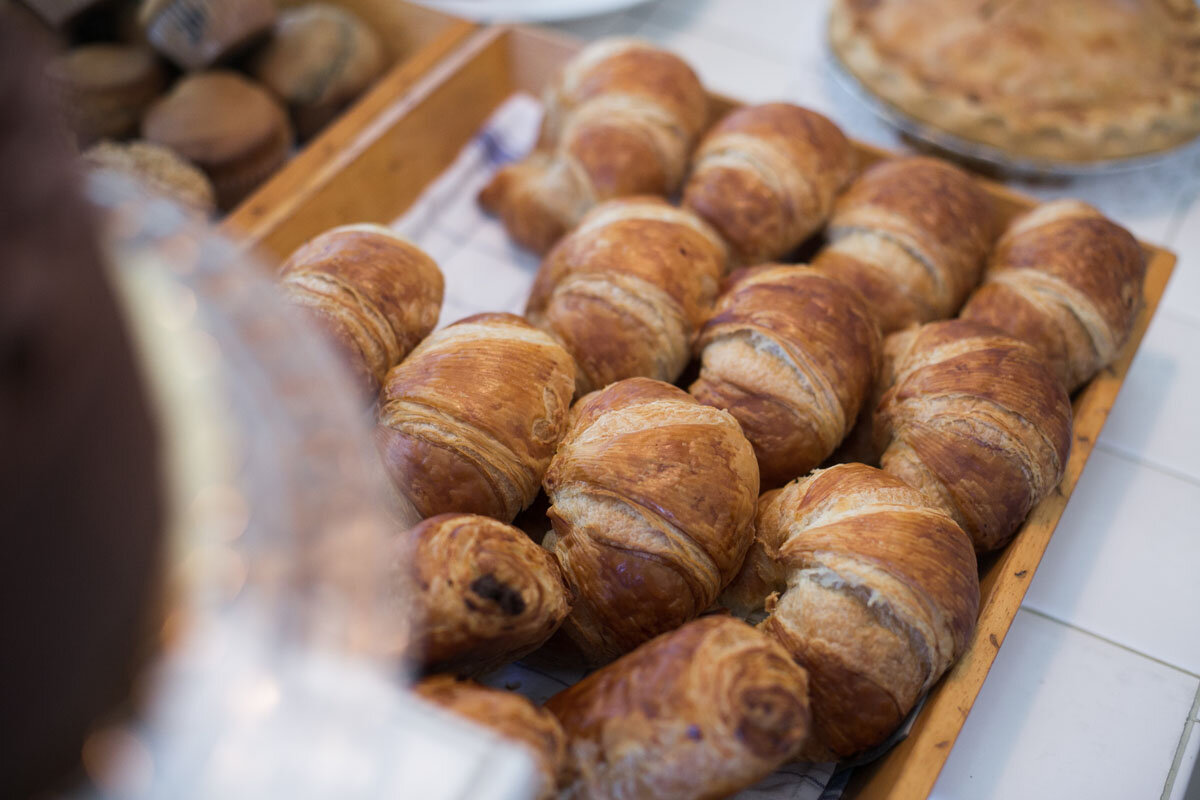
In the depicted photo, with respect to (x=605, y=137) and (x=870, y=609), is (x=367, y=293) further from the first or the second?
(x=870, y=609)

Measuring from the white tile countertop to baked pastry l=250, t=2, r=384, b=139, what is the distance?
134 centimetres

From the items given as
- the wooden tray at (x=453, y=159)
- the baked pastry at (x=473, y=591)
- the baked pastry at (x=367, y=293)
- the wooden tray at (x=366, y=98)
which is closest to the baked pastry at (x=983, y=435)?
the wooden tray at (x=453, y=159)

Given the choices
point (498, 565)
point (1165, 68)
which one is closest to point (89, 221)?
point (498, 565)

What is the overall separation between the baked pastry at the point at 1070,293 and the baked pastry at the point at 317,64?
1139mm

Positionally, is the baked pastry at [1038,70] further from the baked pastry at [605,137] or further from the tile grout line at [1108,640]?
the tile grout line at [1108,640]

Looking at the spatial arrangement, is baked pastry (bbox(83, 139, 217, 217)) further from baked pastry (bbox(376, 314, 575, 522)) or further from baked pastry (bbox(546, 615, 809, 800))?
baked pastry (bbox(546, 615, 809, 800))

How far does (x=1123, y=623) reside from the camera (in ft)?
3.28

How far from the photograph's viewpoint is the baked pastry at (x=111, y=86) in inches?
58.6

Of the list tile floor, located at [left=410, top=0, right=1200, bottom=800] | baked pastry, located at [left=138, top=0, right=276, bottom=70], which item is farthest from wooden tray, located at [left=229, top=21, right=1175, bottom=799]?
baked pastry, located at [left=138, top=0, right=276, bottom=70]

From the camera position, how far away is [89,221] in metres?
0.32

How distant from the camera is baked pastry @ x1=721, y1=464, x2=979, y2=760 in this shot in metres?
0.75

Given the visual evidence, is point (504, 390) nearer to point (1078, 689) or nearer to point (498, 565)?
point (498, 565)

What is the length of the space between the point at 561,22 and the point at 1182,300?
124cm

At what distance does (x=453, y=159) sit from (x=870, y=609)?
1054mm
